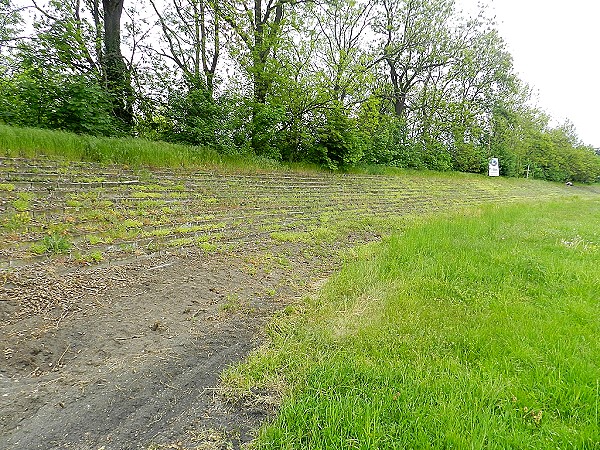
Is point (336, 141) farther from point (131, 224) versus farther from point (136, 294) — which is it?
point (136, 294)

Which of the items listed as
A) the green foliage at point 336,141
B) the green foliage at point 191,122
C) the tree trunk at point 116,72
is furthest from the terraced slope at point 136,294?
the green foliage at point 336,141

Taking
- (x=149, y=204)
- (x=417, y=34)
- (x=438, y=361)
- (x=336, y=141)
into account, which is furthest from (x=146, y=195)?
(x=417, y=34)

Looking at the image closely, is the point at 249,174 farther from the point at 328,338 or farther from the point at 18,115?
the point at 328,338

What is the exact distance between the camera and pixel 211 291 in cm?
361

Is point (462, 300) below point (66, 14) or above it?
below

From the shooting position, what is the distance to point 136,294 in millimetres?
3256

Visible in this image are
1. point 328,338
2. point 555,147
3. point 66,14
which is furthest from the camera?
point 555,147

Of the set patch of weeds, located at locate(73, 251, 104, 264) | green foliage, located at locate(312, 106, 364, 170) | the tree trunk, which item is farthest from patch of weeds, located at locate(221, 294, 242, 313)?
green foliage, located at locate(312, 106, 364, 170)

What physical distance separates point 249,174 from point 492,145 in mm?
22863

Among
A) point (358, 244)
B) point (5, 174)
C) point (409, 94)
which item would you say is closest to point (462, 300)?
point (358, 244)

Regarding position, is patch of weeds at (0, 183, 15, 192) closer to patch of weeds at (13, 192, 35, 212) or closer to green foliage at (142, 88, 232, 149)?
patch of weeds at (13, 192, 35, 212)

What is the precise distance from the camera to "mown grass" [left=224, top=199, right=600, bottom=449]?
1.79 metres

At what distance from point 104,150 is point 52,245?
3047 millimetres

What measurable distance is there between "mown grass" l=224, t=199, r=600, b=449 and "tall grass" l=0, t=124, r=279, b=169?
15.7 feet
